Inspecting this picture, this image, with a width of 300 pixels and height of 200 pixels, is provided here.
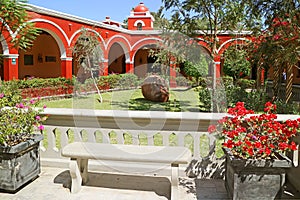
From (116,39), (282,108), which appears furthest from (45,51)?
(282,108)

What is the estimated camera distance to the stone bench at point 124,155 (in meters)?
3.21

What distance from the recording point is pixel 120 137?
4012 millimetres

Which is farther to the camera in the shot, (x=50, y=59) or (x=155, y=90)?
(x=50, y=59)

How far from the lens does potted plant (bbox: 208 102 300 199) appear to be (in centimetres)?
286

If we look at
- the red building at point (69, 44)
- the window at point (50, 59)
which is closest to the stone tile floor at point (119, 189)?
the red building at point (69, 44)

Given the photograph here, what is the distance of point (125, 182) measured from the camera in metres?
3.85

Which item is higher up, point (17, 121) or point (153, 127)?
point (17, 121)

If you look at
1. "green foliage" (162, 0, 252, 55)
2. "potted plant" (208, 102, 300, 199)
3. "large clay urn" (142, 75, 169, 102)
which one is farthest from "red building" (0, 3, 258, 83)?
"potted plant" (208, 102, 300, 199)

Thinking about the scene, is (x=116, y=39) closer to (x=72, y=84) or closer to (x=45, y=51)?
(x=45, y=51)

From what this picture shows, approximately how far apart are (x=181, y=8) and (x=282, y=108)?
455cm

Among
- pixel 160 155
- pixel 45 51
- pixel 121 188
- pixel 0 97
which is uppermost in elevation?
pixel 45 51

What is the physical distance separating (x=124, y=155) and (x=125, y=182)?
0.73 m

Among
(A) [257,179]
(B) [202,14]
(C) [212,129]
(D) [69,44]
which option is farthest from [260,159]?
(D) [69,44]

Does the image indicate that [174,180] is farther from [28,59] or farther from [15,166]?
[28,59]
